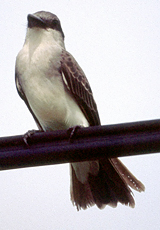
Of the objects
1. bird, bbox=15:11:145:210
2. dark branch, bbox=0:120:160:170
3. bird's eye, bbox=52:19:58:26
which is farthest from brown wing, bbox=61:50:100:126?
dark branch, bbox=0:120:160:170

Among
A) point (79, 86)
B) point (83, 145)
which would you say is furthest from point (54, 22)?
point (83, 145)

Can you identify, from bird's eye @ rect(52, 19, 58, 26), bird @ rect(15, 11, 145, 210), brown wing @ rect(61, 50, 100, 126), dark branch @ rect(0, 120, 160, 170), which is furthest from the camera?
bird's eye @ rect(52, 19, 58, 26)

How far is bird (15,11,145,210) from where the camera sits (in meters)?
3.87

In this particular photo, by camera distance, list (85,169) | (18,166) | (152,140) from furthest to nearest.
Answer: (85,169) → (18,166) → (152,140)

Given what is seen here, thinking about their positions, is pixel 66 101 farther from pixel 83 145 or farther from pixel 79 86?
pixel 83 145

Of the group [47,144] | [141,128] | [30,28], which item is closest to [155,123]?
[141,128]

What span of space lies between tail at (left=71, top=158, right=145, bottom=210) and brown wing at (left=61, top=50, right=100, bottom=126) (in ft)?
2.01

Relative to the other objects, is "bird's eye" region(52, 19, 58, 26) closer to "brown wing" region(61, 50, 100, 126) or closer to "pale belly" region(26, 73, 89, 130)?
"brown wing" region(61, 50, 100, 126)

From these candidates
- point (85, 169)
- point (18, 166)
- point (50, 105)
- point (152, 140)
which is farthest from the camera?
point (85, 169)

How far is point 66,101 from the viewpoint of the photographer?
4.05 m

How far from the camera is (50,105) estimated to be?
399 centimetres

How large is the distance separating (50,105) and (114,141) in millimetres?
1893

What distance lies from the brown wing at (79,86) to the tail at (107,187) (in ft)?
2.01

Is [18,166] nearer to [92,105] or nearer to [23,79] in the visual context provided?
[23,79]
